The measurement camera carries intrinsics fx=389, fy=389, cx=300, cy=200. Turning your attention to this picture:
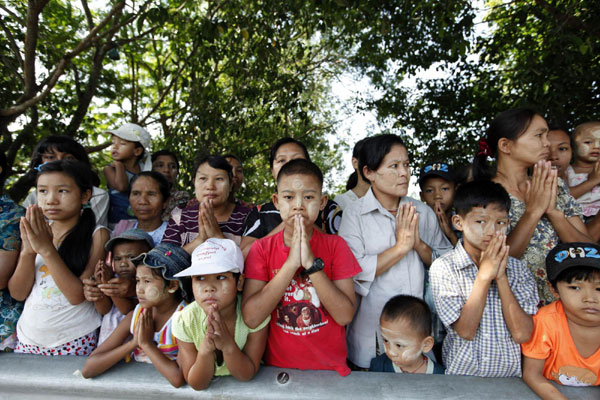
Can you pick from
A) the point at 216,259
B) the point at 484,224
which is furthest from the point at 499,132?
the point at 216,259

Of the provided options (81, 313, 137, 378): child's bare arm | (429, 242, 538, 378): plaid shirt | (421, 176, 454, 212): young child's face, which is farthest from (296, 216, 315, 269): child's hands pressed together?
(421, 176, 454, 212): young child's face

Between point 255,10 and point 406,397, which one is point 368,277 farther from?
point 255,10

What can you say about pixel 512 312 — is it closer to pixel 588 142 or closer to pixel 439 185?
pixel 439 185

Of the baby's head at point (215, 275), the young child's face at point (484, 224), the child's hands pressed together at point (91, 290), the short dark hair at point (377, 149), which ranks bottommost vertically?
the child's hands pressed together at point (91, 290)

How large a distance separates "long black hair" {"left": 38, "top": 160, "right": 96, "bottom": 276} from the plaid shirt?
2.16 m

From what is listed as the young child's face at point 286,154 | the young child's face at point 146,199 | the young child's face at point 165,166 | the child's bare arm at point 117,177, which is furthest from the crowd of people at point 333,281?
the young child's face at point 165,166

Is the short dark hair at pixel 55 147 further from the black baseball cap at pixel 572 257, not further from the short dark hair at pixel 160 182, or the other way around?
the black baseball cap at pixel 572 257

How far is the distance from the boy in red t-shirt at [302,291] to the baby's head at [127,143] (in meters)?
2.27

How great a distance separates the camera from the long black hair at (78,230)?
96.4 inches

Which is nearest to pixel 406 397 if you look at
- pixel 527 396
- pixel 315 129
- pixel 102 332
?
pixel 527 396

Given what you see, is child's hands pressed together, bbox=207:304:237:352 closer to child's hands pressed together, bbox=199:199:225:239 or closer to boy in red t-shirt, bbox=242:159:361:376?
boy in red t-shirt, bbox=242:159:361:376

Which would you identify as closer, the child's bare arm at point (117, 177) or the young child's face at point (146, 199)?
the young child's face at point (146, 199)

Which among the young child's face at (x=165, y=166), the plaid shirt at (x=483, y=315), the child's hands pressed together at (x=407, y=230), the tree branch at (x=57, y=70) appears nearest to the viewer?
the plaid shirt at (x=483, y=315)

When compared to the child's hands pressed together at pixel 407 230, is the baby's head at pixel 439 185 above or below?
above
